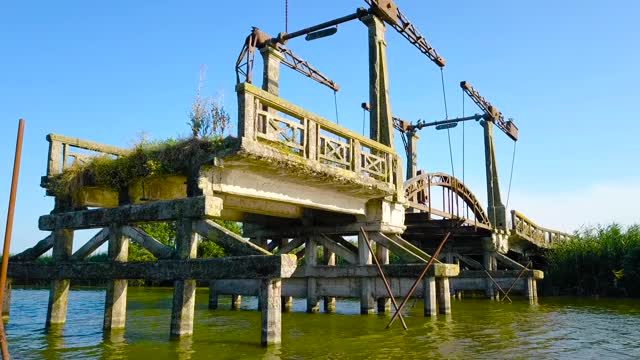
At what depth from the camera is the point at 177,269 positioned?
11117mm

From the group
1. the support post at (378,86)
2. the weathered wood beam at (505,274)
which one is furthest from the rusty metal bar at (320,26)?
the weathered wood beam at (505,274)

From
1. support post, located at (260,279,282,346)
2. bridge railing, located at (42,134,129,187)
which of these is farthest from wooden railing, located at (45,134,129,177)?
support post, located at (260,279,282,346)

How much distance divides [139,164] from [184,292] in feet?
12.1

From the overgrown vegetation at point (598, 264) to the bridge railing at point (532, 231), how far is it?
232cm

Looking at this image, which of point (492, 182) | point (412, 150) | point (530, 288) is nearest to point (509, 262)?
point (530, 288)

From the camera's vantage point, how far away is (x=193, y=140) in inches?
484

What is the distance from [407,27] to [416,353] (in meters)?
14.8

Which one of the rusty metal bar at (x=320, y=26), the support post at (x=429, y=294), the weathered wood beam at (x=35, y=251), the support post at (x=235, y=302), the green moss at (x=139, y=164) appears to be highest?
the rusty metal bar at (x=320, y=26)

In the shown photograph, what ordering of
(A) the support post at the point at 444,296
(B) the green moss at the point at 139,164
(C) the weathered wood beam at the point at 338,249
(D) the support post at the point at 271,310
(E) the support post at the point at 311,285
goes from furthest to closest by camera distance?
1. (E) the support post at the point at 311,285
2. (C) the weathered wood beam at the point at 338,249
3. (A) the support post at the point at 444,296
4. (B) the green moss at the point at 139,164
5. (D) the support post at the point at 271,310

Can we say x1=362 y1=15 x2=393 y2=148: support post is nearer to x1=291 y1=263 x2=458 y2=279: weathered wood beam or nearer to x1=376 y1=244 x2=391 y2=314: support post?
x1=376 y1=244 x2=391 y2=314: support post

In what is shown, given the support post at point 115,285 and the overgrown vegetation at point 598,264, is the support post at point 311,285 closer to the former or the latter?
the support post at point 115,285

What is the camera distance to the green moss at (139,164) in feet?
39.5

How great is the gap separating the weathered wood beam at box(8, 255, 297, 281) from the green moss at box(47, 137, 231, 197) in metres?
2.09

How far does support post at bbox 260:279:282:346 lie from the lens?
32.7 feet
